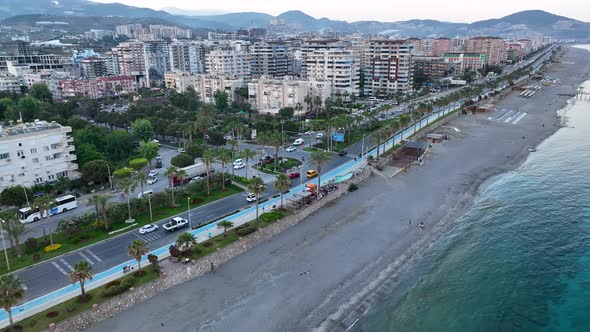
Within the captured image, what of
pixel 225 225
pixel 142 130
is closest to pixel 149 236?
pixel 225 225

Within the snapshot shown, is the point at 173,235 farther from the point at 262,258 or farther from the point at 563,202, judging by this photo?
the point at 563,202

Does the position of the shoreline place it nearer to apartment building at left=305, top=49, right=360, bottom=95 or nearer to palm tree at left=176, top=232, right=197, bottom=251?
palm tree at left=176, top=232, right=197, bottom=251

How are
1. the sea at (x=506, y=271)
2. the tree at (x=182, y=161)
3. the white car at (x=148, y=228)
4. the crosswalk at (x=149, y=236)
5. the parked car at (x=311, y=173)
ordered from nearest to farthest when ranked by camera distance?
the sea at (x=506, y=271) < the crosswalk at (x=149, y=236) < the white car at (x=148, y=228) < the parked car at (x=311, y=173) < the tree at (x=182, y=161)

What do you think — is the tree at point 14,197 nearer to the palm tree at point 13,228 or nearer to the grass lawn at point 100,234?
the palm tree at point 13,228

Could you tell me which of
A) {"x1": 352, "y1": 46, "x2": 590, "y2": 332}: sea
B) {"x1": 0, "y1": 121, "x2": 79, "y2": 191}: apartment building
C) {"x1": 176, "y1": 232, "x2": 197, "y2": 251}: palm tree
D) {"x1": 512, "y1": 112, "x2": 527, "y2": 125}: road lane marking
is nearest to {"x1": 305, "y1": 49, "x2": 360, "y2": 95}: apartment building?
{"x1": 512, "y1": 112, "x2": 527, "y2": 125}: road lane marking

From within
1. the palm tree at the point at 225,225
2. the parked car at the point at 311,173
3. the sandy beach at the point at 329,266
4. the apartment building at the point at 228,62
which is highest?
the apartment building at the point at 228,62

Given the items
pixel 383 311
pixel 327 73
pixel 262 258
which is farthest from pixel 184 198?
pixel 327 73

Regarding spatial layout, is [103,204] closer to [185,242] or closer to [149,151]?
[185,242]

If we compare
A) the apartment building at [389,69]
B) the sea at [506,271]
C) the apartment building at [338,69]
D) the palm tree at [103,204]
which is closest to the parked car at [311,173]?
the sea at [506,271]
